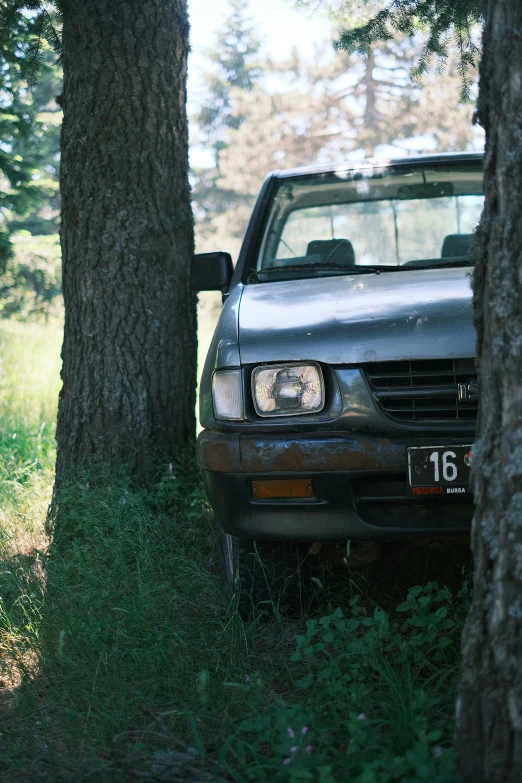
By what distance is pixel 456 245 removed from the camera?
4410mm

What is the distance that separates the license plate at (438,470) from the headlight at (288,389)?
0.36 m

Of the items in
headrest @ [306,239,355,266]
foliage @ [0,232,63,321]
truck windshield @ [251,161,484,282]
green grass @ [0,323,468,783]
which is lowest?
green grass @ [0,323,468,783]

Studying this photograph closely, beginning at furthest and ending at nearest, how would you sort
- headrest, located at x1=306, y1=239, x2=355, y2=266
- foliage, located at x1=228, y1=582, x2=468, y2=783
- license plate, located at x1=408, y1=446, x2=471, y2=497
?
headrest, located at x1=306, y1=239, x2=355, y2=266, license plate, located at x1=408, y1=446, x2=471, y2=497, foliage, located at x1=228, y1=582, x2=468, y2=783

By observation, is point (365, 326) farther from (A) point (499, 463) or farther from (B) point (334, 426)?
(A) point (499, 463)

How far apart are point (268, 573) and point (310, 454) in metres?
0.58

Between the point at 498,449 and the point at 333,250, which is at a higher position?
the point at 333,250

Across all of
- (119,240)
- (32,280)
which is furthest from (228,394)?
(32,280)

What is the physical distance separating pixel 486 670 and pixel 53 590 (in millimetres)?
2027

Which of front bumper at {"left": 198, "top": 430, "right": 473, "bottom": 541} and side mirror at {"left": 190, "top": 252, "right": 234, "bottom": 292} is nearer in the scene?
front bumper at {"left": 198, "top": 430, "right": 473, "bottom": 541}

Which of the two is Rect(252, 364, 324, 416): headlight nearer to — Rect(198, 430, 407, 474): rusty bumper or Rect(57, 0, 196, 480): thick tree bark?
Rect(198, 430, 407, 474): rusty bumper

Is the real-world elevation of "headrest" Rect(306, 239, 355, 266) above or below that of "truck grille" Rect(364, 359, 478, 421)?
above

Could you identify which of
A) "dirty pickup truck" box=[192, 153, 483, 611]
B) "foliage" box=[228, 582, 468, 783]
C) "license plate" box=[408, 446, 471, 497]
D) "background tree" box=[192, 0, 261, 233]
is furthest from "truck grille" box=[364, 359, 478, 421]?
"background tree" box=[192, 0, 261, 233]

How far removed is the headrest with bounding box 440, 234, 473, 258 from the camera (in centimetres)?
434

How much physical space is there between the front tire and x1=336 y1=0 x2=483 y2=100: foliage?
9.17 ft
